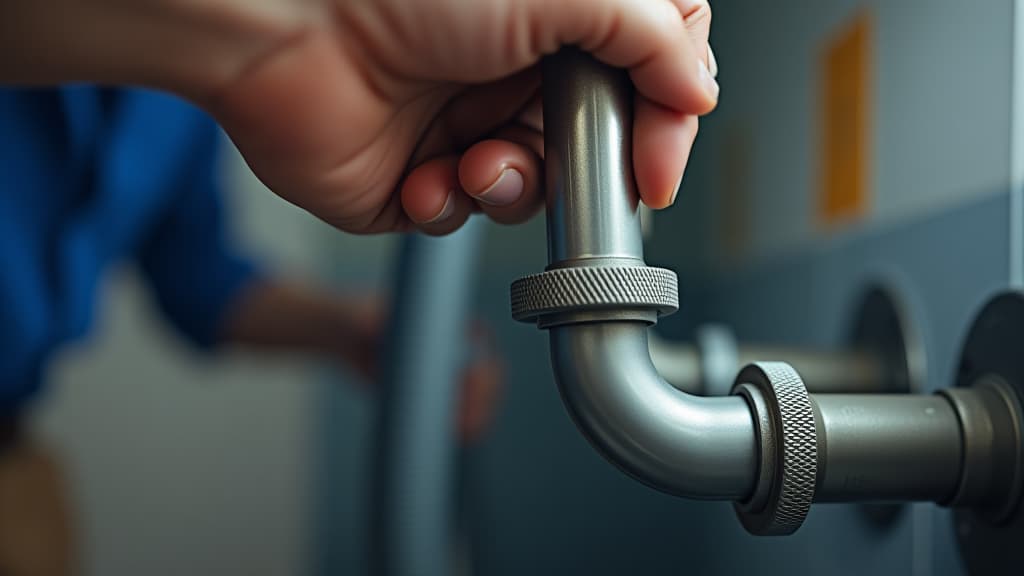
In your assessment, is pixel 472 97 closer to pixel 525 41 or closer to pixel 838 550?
pixel 525 41

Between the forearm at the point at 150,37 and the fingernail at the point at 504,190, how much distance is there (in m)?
0.07

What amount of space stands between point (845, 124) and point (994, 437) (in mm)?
282

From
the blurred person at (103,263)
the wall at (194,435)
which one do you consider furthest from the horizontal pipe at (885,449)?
the wall at (194,435)

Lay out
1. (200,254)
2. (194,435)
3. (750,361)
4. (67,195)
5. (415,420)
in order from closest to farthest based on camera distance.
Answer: (750,361)
(415,420)
(67,195)
(200,254)
(194,435)

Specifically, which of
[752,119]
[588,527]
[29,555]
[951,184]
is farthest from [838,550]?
[29,555]

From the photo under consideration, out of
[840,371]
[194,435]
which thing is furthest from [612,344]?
[194,435]

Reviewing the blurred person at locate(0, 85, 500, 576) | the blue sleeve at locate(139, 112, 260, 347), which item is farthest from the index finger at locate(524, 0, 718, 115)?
the blue sleeve at locate(139, 112, 260, 347)

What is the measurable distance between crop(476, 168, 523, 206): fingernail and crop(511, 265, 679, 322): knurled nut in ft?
0.12

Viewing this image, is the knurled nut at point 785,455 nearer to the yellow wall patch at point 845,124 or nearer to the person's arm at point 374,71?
the person's arm at point 374,71

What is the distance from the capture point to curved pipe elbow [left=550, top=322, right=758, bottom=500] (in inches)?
9.8

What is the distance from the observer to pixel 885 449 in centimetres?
27

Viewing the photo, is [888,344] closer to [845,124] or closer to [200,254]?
[845,124]

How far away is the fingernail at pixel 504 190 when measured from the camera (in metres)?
0.27

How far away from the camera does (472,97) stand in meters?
0.29
